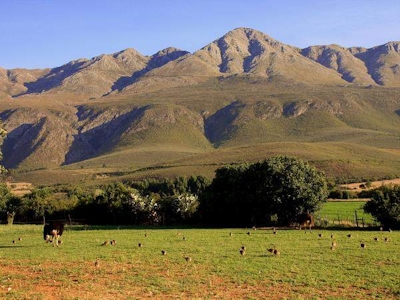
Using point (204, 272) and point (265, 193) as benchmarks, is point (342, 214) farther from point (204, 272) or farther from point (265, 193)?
point (204, 272)

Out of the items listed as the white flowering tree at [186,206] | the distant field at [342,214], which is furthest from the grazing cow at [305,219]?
the white flowering tree at [186,206]

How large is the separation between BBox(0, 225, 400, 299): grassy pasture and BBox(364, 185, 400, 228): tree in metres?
19.1

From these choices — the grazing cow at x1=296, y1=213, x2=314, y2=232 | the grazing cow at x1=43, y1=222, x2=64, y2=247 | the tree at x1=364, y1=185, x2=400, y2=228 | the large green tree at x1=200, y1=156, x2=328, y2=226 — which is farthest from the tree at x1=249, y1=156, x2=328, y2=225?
the grazing cow at x1=43, y1=222, x2=64, y2=247

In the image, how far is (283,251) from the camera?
31656 mm

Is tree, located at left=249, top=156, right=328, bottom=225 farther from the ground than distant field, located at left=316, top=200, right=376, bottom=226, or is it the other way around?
tree, located at left=249, top=156, right=328, bottom=225

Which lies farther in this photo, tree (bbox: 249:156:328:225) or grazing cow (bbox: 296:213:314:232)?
tree (bbox: 249:156:328:225)

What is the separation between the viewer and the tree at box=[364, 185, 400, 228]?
53500 millimetres

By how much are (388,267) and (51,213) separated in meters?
66.4

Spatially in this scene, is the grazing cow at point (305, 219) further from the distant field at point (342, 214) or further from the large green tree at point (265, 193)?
the distant field at point (342, 214)

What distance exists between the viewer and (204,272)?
80.1 ft

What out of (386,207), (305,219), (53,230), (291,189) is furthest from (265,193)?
(53,230)

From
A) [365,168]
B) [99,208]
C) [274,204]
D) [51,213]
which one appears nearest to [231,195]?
[274,204]

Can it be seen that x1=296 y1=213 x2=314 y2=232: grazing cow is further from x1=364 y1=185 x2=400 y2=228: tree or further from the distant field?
x1=364 y1=185 x2=400 y2=228: tree

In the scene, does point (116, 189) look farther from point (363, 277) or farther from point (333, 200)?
point (363, 277)
